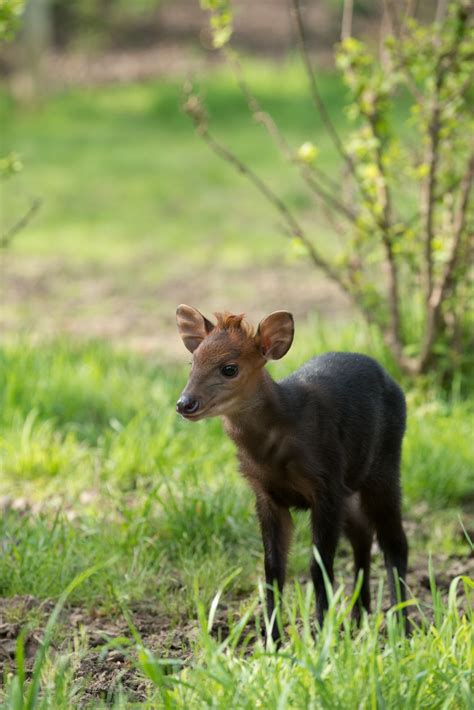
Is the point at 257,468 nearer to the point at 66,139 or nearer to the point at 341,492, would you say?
the point at 341,492

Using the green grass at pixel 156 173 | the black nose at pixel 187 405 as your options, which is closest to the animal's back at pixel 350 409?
the black nose at pixel 187 405

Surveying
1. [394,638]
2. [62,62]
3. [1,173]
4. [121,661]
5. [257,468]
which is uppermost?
[62,62]

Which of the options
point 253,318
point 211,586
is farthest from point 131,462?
point 253,318

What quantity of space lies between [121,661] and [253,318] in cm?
456

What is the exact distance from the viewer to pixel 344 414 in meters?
3.73

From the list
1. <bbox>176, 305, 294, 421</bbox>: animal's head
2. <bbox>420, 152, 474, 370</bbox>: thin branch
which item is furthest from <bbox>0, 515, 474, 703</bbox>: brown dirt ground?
<bbox>420, 152, 474, 370</bbox>: thin branch

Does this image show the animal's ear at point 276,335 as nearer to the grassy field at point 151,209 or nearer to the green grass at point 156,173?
the grassy field at point 151,209

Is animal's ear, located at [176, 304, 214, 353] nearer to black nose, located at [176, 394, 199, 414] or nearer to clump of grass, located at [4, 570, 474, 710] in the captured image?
black nose, located at [176, 394, 199, 414]

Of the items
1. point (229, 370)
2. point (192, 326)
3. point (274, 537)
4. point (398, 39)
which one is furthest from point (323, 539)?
point (398, 39)

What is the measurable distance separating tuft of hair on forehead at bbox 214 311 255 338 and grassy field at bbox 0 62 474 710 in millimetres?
770

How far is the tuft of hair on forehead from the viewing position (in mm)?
3525

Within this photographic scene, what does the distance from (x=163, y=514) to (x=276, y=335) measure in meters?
1.35

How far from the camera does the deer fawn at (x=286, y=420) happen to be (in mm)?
3443

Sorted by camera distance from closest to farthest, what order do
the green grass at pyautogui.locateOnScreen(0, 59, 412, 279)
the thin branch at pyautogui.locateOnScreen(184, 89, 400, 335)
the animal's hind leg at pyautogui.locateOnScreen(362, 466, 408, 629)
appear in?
the animal's hind leg at pyautogui.locateOnScreen(362, 466, 408, 629), the thin branch at pyautogui.locateOnScreen(184, 89, 400, 335), the green grass at pyautogui.locateOnScreen(0, 59, 412, 279)
